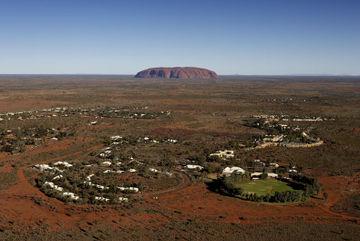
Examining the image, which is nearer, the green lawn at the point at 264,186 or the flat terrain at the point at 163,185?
the flat terrain at the point at 163,185

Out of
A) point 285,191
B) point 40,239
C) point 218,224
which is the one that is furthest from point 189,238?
point 285,191

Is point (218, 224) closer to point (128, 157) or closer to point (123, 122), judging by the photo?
point (128, 157)

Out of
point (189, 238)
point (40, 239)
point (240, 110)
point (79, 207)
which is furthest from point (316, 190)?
point (240, 110)

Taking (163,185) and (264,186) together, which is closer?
(264,186)

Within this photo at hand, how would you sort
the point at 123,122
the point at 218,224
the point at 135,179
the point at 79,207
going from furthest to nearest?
1. the point at 123,122
2. the point at 135,179
3. the point at 79,207
4. the point at 218,224

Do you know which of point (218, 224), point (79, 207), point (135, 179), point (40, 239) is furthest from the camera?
point (135, 179)

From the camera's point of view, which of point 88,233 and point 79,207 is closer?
point 88,233

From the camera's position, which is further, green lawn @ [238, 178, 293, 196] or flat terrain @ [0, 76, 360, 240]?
green lawn @ [238, 178, 293, 196]
